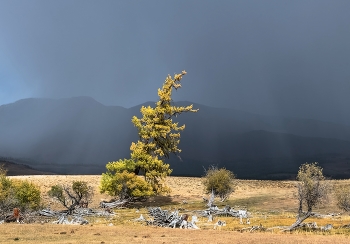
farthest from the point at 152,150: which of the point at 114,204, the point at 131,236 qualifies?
the point at 131,236

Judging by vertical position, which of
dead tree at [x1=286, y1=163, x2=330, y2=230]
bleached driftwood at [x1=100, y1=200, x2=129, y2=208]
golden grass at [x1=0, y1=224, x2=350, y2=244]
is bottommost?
bleached driftwood at [x1=100, y1=200, x2=129, y2=208]

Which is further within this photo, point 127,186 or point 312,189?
point 127,186

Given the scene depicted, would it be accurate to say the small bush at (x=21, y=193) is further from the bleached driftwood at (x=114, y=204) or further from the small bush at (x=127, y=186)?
the small bush at (x=127, y=186)

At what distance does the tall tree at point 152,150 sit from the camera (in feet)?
153

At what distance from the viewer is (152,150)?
161 ft

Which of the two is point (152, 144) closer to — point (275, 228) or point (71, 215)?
point (71, 215)

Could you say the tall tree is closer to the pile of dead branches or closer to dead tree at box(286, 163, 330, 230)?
the pile of dead branches

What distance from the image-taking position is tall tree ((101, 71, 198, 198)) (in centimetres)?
4675

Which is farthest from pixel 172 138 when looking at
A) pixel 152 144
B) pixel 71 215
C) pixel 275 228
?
pixel 275 228

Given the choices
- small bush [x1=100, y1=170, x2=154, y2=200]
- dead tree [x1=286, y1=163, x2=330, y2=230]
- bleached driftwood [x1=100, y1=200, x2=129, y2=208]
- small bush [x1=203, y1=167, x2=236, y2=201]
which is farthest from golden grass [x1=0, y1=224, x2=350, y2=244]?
small bush [x1=203, y1=167, x2=236, y2=201]

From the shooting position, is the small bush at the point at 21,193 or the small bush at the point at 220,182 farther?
the small bush at the point at 220,182

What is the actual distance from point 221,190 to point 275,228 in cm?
2326

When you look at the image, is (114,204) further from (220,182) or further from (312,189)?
(312,189)

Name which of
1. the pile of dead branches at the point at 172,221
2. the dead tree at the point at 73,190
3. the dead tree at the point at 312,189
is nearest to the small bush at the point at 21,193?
the dead tree at the point at 73,190
